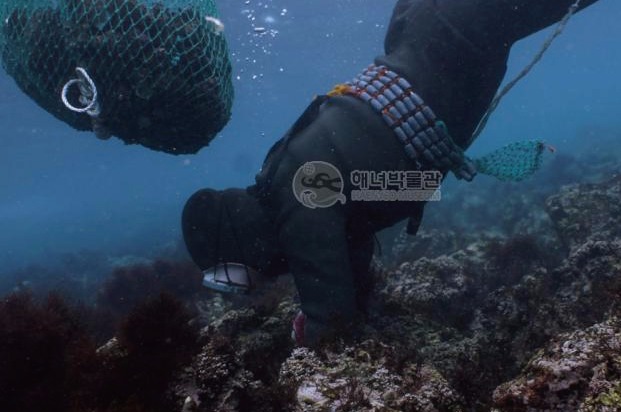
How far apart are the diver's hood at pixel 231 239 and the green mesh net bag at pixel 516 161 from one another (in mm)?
2285

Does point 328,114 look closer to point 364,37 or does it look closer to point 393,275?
point 393,275

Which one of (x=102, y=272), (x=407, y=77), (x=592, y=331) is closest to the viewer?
(x=592, y=331)

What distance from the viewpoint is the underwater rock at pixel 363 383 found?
2.31 meters

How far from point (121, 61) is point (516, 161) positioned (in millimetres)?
3796

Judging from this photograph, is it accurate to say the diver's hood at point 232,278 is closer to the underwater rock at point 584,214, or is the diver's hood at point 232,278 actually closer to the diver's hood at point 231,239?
the diver's hood at point 231,239

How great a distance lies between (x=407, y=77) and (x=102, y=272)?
1978cm

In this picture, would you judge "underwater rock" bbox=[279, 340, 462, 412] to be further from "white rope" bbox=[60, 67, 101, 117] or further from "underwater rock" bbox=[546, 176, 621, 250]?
"underwater rock" bbox=[546, 176, 621, 250]

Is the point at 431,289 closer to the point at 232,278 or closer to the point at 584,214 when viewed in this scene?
the point at 232,278

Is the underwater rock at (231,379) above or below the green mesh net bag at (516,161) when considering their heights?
below

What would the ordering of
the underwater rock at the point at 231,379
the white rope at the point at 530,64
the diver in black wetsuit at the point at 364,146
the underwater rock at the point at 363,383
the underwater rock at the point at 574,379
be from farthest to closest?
the white rope at the point at 530,64, the diver in black wetsuit at the point at 364,146, the underwater rock at the point at 231,379, the underwater rock at the point at 363,383, the underwater rock at the point at 574,379

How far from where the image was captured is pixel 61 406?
8.42 feet

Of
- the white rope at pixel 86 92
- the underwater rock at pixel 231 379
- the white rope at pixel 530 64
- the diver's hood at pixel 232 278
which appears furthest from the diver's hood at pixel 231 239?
the white rope at pixel 530 64

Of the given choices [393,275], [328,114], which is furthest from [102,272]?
[328,114]

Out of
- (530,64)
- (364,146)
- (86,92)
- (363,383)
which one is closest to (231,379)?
(363,383)
